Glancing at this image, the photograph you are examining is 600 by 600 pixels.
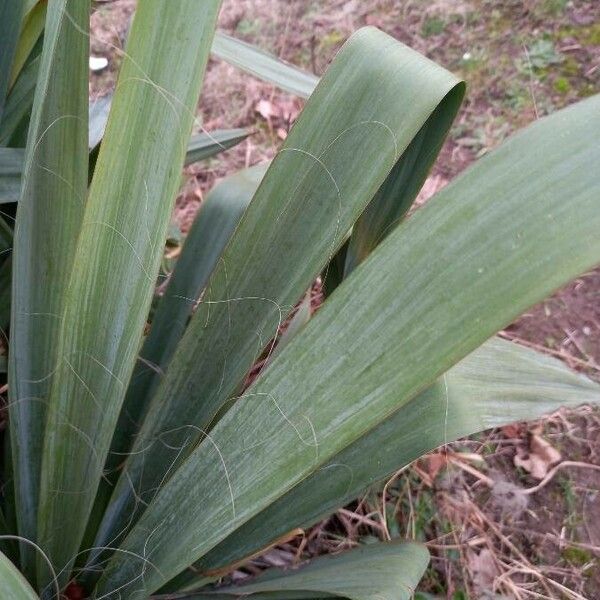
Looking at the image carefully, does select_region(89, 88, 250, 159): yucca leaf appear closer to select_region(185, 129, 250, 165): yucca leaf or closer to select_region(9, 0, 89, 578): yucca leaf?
Answer: select_region(185, 129, 250, 165): yucca leaf

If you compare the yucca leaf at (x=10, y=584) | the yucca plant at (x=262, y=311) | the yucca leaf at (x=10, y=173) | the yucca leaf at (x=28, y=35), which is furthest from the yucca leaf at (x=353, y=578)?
the yucca leaf at (x=28, y=35)

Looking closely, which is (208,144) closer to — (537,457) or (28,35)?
(28,35)

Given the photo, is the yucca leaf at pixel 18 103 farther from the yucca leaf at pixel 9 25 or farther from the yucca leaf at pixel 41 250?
the yucca leaf at pixel 41 250

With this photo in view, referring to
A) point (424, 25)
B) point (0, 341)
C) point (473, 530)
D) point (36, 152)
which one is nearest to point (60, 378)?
point (36, 152)

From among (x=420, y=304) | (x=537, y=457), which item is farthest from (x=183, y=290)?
(x=537, y=457)

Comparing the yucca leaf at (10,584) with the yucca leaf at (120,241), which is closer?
the yucca leaf at (10,584)

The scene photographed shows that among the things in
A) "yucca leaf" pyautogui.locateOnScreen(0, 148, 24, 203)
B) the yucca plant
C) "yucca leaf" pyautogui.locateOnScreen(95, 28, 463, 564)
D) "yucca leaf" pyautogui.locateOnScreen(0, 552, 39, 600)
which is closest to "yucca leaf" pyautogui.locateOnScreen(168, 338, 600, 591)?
the yucca plant
